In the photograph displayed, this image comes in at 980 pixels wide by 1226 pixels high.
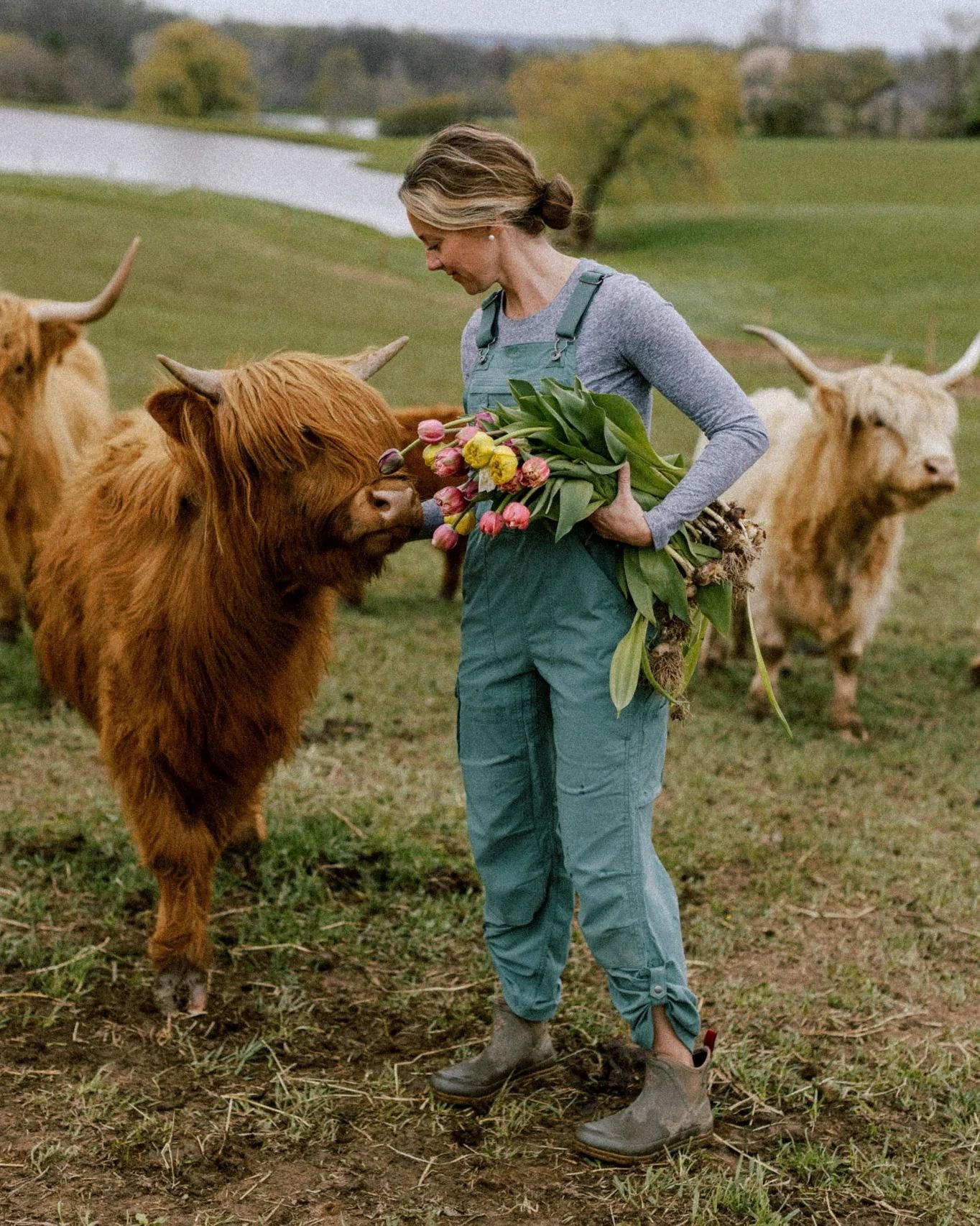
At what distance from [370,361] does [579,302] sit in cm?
80

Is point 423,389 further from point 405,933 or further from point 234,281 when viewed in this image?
point 405,933

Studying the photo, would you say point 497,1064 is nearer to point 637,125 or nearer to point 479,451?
point 479,451

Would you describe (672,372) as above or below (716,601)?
above

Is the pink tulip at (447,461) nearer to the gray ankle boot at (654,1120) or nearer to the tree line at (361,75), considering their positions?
the gray ankle boot at (654,1120)

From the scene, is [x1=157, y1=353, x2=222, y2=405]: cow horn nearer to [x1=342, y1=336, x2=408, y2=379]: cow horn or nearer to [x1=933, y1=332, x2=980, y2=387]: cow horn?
[x1=342, y1=336, x2=408, y2=379]: cow horn

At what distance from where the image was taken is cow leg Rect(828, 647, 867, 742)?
654 centimetres

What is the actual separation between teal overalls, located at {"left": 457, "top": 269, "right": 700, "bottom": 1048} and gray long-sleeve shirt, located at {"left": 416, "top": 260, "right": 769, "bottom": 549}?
1.7 inches


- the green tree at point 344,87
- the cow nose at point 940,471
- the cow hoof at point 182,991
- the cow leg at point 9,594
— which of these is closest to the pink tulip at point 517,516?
the cow hoof at point 182,991

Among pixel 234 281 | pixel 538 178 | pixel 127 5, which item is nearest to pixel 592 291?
pixel 538 178

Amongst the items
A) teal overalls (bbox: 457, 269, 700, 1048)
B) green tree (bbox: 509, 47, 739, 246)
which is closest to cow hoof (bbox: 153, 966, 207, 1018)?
teal overalls (bbox: 457, 269, 700, 1048)

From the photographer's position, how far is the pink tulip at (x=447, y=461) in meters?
2.67

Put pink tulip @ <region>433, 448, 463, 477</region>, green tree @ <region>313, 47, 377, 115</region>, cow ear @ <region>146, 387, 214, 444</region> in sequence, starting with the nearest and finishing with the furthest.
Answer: pink tulip @ <region>433, 448, 463, 477</region>, cow ear @ <region>146, 387, 214, 444</region>, green tree @ <region>313, 47, 377, 115</region>

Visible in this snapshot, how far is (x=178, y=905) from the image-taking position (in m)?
3.62

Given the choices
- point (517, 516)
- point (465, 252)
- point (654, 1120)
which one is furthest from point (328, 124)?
point (654, 1120)
